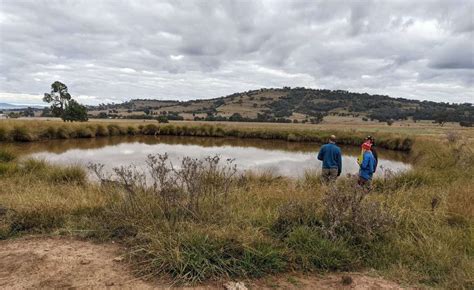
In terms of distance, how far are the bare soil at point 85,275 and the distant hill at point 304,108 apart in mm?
90201

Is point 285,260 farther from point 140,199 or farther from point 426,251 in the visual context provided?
point 140,199

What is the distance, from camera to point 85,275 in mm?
3658

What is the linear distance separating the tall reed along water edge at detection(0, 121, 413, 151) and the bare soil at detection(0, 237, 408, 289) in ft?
78.0

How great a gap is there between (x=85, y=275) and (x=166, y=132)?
3592 centimetres

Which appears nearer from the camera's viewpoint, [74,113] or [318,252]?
A: [318,252]

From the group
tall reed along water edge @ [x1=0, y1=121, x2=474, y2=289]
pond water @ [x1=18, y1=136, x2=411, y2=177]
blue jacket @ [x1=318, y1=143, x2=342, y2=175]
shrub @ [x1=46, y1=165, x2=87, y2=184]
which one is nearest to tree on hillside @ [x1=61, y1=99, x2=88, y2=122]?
pond water @ [x1=18, y1=136, x2=411, y2=177]

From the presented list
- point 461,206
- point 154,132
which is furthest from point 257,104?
point 461,206

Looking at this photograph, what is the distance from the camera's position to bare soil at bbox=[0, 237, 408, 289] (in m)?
3.52

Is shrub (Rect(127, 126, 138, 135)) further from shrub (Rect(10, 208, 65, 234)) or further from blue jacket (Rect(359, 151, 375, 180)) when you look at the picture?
shrub (Rect(10, 208, 65, 234))

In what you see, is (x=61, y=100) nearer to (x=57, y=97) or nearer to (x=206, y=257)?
(x=57, y=97)

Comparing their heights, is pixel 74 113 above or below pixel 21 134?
above

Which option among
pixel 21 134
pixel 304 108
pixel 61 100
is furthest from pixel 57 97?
pixel 304 108

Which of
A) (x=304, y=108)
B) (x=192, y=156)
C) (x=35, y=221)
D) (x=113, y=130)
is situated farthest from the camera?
(x=304, y=108)

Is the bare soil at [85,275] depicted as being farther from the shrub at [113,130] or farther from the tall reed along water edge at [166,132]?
the shrub at [113,130]
